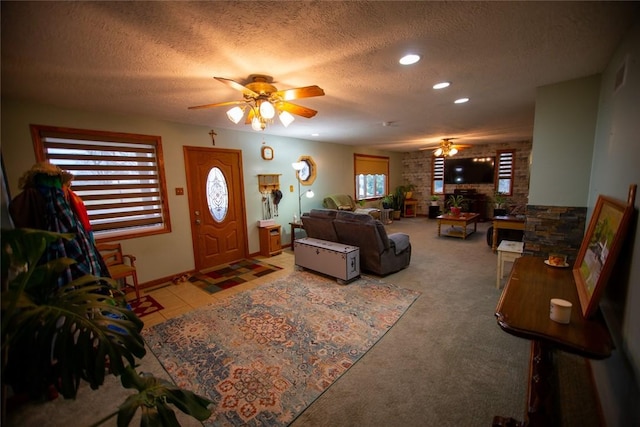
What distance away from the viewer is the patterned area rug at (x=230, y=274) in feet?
11.9

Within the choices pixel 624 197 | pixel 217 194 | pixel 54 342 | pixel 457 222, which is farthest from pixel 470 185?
pixel 54 342

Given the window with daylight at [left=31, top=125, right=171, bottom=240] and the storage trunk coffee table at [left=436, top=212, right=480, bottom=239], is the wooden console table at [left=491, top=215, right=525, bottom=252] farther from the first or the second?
the window with daylight at [left=31, top=125, right=171, bottom=240]

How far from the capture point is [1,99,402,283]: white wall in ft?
8.66

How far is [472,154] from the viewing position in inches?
318

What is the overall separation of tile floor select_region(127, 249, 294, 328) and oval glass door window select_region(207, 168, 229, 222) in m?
1.21

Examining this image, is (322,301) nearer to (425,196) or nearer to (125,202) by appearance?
(125,202)

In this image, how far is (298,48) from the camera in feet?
5.67

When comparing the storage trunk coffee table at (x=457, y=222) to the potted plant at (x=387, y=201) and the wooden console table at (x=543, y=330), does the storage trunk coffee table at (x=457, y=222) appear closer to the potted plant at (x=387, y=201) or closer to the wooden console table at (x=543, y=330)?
the potted plant at (x=387, y=201)

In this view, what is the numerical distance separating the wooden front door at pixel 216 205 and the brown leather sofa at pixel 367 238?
1.42 metres

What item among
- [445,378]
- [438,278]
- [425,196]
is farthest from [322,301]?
[425,196]

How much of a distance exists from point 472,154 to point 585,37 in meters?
7.15

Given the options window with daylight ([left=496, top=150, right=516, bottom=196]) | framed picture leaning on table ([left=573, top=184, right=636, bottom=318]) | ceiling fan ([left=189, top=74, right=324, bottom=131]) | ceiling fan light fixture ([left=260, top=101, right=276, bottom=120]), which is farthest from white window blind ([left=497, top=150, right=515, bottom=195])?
ceiling fan light fixture ([left=260, top=101, right=276, bottom=120])

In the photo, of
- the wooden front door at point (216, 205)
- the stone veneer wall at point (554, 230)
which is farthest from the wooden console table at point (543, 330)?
the wooden front door at point (216, 205)

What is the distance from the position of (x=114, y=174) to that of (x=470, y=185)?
8920 millimetres
